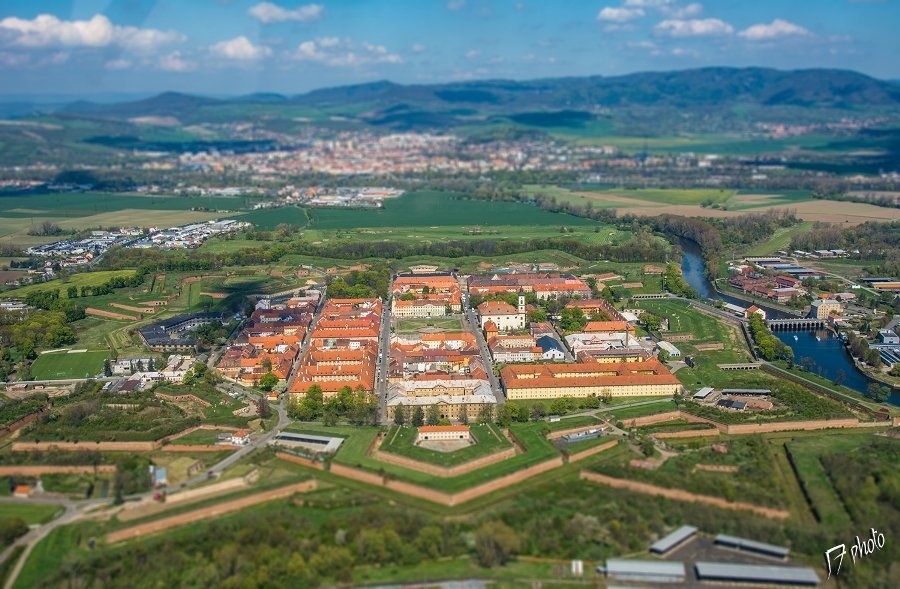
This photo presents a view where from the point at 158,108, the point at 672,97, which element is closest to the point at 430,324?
the point at 672,97

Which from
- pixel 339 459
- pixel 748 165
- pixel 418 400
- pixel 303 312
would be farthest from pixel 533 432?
pixel 748 165

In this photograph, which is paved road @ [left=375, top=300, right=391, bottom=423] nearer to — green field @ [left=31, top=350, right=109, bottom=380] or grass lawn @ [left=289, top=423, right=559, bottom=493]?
grass lawn @ [left=289, top=423, right=559, bottom=493]

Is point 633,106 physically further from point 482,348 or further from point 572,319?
point 482,348

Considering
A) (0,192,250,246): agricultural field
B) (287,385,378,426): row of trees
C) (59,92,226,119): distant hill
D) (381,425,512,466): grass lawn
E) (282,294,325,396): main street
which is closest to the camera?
(381,425,512,466): grass lawn

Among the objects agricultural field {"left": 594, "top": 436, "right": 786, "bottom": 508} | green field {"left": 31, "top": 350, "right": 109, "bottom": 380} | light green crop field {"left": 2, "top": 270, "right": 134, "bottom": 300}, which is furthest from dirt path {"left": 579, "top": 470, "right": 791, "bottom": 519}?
light green crop field {"left": 2, "top": 270, "right": 134, "bottom": 300}

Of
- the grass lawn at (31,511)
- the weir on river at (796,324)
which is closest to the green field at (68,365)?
the grass lawn at (31,511)

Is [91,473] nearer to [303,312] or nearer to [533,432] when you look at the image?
[533,432]
